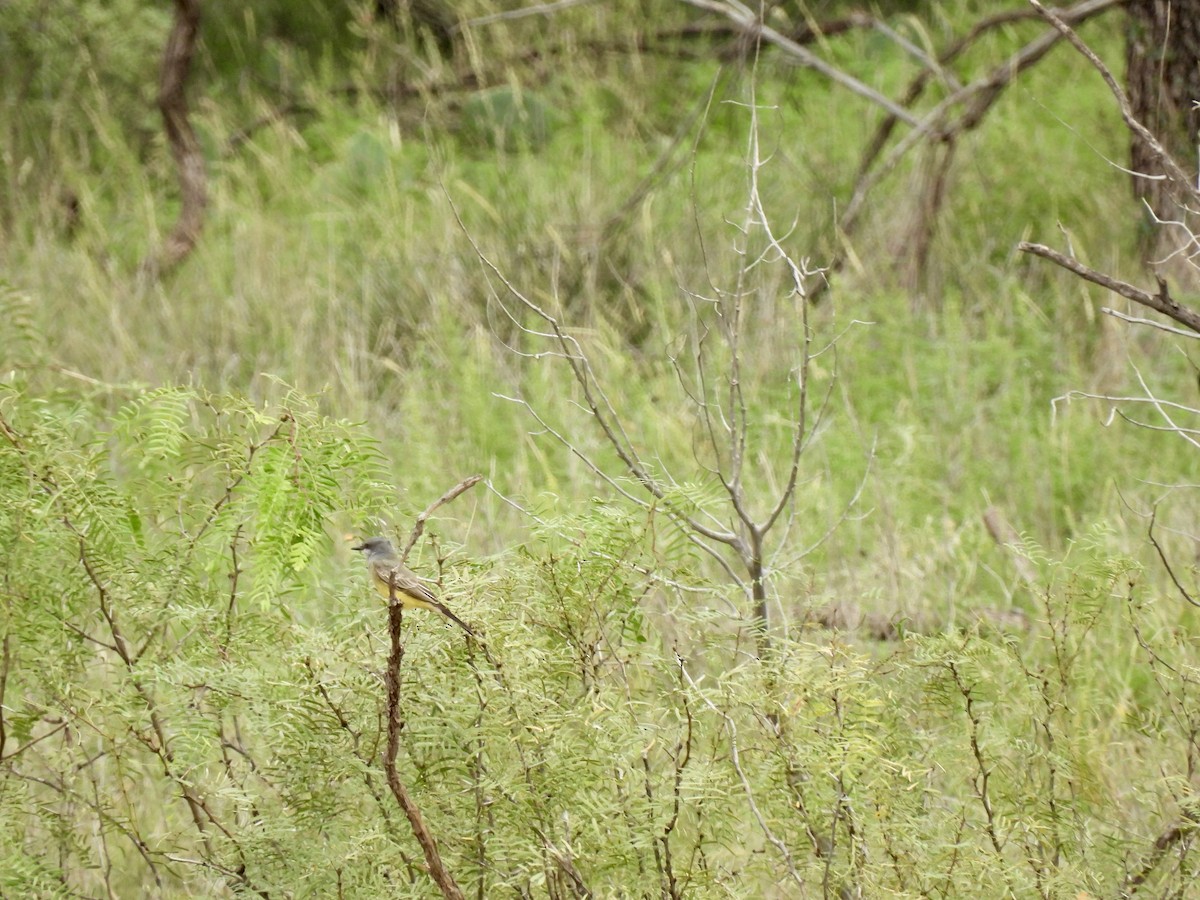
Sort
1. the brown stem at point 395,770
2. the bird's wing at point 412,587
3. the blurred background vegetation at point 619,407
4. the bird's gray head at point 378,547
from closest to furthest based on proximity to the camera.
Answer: the brown stem at point 395,770, the bird's wing at point 412,587, the blurred background vegetation at point 619,407, the bird's gray head at point 378,547

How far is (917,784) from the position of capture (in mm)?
1847

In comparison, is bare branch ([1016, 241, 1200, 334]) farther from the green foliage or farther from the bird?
the bird

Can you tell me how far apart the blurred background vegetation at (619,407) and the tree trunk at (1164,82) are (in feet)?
1.06

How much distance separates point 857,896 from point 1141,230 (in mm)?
3933

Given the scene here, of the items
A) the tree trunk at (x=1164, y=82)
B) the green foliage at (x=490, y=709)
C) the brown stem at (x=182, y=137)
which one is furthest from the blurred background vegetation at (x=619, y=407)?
the tree trunk at (x=1164, y=82)

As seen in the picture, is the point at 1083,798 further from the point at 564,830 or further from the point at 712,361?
the point at 712,361

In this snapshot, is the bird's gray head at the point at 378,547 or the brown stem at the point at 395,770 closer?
the brown stem at the point at 395,770

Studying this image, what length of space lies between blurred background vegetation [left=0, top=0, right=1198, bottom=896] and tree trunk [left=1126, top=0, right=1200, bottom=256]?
0.32 m

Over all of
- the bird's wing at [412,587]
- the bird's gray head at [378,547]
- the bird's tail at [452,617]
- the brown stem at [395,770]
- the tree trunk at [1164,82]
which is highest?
the tree trunk at [1164,82]

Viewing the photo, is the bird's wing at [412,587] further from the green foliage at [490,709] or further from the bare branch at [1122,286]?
the bare branch at [1122,286]

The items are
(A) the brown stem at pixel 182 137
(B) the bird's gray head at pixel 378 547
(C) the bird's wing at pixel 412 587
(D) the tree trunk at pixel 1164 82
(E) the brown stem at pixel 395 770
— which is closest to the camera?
(E) the brown stem at pixel 395 770

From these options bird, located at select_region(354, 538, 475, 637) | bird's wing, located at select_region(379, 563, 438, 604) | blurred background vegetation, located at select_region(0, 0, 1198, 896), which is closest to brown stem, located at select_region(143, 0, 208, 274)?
blurred background vegetation, located at select_region(0, 0, 1198, 896)

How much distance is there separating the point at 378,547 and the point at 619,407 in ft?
9.57

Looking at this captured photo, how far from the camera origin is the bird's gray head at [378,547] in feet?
6.42
